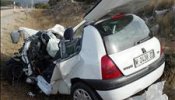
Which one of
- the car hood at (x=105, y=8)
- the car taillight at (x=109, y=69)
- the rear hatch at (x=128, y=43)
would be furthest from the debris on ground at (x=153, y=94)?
the car hood at (x=105, y=8)

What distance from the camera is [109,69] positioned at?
17.9 ft

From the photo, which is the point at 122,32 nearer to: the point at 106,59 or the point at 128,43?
the point at 128,43

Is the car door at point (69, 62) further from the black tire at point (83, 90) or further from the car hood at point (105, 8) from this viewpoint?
the car hood at point (105, 8)

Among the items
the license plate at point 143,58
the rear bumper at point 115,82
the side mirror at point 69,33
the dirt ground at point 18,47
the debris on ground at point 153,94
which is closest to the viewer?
the rear bumper at point 115,82

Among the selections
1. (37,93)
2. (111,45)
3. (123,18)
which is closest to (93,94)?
(111,45)

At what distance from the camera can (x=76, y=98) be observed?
6.06 metres

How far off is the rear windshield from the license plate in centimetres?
23

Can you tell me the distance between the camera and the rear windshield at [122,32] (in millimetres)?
5672

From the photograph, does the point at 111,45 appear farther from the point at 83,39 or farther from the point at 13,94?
the point at 13,94

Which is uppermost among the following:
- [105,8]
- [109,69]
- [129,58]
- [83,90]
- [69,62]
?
[105,8]

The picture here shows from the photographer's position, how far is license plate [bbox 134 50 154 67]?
5.69m

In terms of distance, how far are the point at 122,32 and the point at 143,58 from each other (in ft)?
1.72

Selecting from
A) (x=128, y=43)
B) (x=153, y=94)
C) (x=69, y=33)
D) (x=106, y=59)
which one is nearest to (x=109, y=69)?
(x=106, y=59)

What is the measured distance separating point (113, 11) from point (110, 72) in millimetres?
1608
